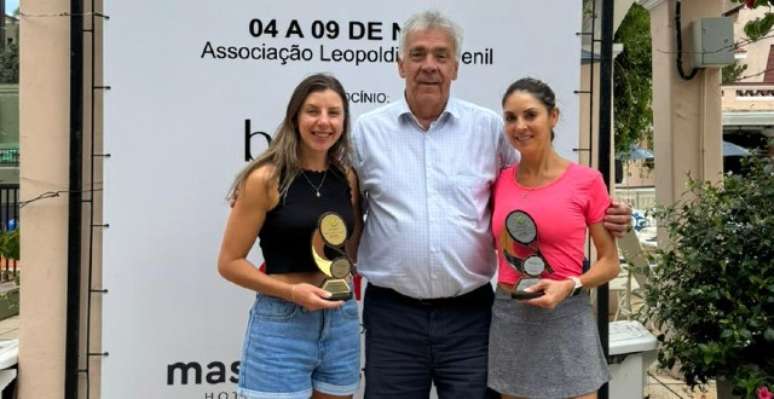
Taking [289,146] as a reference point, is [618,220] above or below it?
below

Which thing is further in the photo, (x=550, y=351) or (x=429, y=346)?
(x=429, y=346)

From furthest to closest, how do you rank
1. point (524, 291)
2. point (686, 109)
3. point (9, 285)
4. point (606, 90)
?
1. point (9, 285)
2. point (686, 109)
3. point (606, 90)
4. point (524, 291)

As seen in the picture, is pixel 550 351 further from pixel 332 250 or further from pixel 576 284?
pixel 332 250

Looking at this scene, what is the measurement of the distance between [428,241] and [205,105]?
1.21 metres

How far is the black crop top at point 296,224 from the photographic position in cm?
191

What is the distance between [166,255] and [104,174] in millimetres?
409

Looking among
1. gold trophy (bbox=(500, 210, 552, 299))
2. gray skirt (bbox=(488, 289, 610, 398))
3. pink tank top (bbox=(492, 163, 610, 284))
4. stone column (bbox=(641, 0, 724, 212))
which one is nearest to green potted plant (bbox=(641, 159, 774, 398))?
gray skirt (bbox=(488, 289, 610, 398))

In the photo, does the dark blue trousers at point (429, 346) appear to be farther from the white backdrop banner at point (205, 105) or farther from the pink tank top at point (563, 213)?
the white backdrop banner at point (205, 105)

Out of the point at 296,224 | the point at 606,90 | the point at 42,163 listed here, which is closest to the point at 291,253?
the point at 296,224

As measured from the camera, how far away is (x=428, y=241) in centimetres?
206

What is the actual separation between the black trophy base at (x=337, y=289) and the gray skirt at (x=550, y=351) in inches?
19.2

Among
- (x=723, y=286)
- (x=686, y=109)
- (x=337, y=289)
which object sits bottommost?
(x=723, y=286)

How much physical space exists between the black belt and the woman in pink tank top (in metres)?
0.17

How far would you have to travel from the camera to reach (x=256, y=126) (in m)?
2.74
